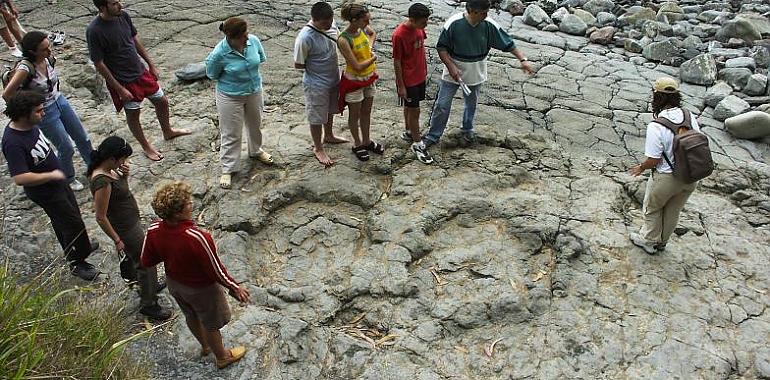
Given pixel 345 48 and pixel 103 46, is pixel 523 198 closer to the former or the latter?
pixel 345 48

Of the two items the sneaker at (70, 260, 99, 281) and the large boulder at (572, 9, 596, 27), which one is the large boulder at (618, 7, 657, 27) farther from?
the sneaker at (70, 260, 99, 281)

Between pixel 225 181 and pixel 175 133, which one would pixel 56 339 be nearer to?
pixel 225 181

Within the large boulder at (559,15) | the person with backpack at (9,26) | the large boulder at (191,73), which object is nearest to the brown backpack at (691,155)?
the large boulder at (191,73)

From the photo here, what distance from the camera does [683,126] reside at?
412cm

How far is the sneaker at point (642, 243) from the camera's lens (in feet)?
15.0

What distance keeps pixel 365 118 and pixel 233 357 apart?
2.48 meters

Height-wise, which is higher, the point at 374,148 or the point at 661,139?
the point at 661,139

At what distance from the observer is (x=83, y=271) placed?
4.26 metres

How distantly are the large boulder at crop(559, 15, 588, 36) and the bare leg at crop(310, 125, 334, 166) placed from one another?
16.6 feet

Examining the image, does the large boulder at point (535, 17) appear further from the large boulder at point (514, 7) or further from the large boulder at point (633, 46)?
the large boulder at point (633, 46)

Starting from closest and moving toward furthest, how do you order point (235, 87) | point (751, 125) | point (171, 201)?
point (171, 201) < point (235, 87) < point (751, 125)

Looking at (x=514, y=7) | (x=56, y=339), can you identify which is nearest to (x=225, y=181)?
(x=56, y=339)

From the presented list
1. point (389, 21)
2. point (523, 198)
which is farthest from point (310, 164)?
point (389, 21)

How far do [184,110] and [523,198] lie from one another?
12.0 ft
